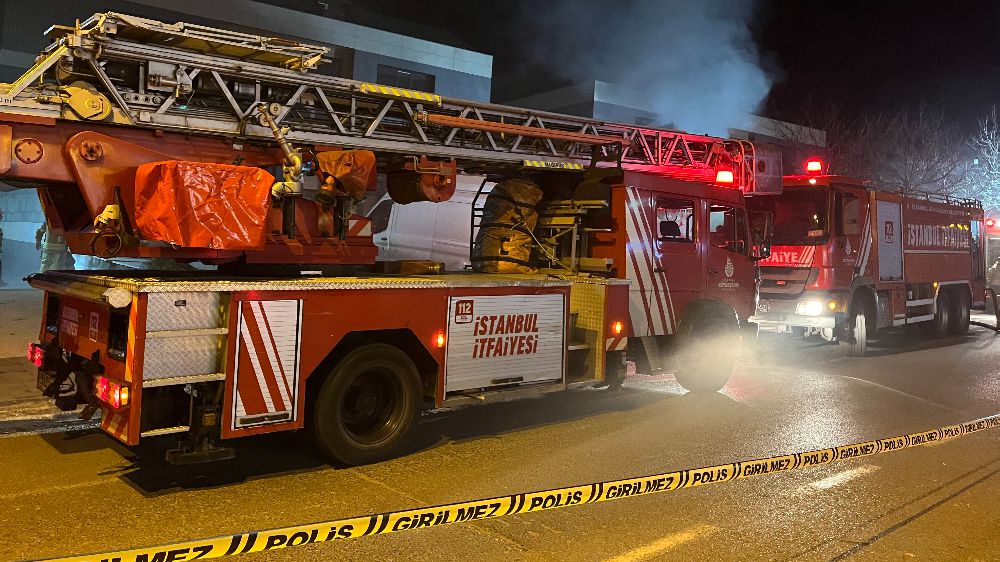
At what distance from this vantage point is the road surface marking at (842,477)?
5.70 meters

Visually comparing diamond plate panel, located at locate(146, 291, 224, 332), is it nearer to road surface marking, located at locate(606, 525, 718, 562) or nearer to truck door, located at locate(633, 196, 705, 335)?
road surface marking, located at locate(606, 525, 718, 562)

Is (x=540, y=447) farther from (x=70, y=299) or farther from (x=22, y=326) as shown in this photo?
(x=22, y=326)

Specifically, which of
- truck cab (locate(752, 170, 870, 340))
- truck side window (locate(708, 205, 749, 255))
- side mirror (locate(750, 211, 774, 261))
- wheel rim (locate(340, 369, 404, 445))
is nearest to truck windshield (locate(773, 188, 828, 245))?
truck cab (locate(752, 170, 870, 340))

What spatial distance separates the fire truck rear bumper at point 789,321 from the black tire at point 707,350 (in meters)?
3.27

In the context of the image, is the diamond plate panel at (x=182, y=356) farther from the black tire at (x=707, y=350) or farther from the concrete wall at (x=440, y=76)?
the concrete wall at (x=440, y=76)

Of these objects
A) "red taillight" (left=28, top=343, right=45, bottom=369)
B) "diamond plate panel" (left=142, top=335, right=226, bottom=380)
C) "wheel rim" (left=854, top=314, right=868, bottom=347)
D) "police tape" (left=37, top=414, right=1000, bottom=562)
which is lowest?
"police tape" (left=37, top=414, right=1000, bottom=562)

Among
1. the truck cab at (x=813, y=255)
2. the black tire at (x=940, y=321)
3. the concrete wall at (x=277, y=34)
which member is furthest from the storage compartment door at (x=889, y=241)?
the concrete wall at (x=277, y=34)

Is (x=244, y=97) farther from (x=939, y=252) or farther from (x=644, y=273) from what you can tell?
(x=939, y=252)

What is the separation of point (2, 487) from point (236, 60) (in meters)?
3.34

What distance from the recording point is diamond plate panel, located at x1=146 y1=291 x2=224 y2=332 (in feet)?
15.4

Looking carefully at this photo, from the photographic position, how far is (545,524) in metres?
4.66

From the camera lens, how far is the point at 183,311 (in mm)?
4828

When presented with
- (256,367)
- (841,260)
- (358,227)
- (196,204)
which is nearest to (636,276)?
(358,227)

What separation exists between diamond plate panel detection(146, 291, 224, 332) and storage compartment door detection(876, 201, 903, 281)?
12.5m
